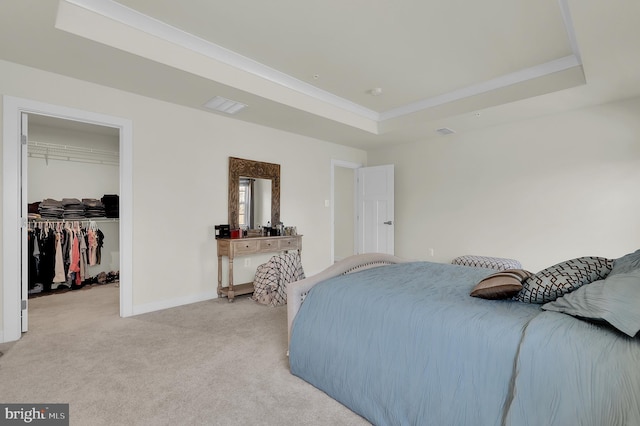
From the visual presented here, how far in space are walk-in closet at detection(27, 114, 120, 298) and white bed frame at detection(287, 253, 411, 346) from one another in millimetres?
3999

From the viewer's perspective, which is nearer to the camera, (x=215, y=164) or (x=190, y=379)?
(x=190, y=379)

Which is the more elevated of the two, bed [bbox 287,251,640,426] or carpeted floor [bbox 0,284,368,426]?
bed [bbox 287,251,640,426]

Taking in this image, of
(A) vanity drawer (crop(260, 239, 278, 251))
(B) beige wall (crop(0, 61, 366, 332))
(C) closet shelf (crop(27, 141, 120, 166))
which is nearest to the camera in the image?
(B) beige wall (crop(0, 61, 366, 332))

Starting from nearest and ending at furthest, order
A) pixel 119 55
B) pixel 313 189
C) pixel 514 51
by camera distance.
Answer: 1. pixel 119 55
2. pixel 514 51
3. pixel 313 189

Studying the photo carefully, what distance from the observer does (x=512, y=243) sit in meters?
4.41

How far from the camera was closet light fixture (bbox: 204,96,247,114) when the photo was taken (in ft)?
11.7

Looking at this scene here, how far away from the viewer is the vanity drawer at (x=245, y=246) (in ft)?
12.9

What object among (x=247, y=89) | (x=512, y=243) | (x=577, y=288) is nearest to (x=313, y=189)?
(x=247, y=89)

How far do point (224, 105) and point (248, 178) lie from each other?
1065 mm

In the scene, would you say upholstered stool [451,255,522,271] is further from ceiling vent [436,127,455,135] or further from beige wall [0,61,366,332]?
beige wall [0,61,366,332]

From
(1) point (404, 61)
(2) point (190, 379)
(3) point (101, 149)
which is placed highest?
(1) point (404, 61)

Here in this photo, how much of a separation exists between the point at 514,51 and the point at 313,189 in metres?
3.25

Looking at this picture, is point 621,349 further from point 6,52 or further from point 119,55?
Result: point 6,52

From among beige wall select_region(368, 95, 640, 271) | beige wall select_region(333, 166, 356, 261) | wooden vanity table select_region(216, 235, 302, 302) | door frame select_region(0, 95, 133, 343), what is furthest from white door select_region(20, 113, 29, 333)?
beige wall select_region(333, 166, 356, 261)
